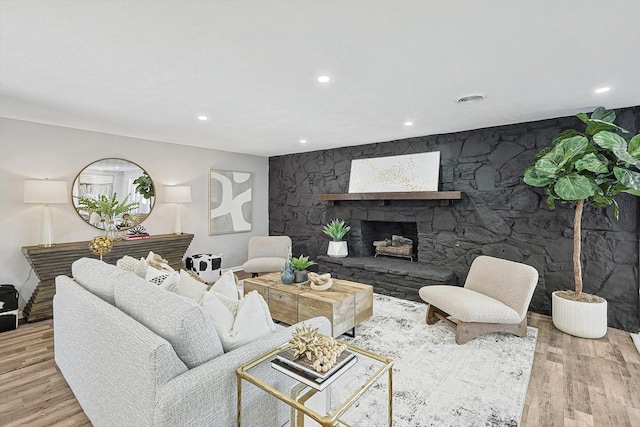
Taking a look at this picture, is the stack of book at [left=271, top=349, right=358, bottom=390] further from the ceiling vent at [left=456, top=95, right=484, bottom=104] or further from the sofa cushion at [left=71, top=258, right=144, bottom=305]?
the ceiling vent at [left=456, top=95, right=484, bottom=104]

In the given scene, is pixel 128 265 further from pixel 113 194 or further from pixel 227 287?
pixel 113 194

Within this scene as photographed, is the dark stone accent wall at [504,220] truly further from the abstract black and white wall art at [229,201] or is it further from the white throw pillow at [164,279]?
the white throw pillow at [164,279]

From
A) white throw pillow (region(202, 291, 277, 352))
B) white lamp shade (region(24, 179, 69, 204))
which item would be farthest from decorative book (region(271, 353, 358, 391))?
white lamp shade (region(24, 179, 69, 204))

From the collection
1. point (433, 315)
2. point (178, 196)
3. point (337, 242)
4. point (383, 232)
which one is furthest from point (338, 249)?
point (178, 196)

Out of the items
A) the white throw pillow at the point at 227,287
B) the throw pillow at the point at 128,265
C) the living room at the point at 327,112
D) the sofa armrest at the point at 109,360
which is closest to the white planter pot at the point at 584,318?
the living room at the point at 327,112

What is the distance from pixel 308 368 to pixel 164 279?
53.4 inches

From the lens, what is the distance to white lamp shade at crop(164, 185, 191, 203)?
15.5ft

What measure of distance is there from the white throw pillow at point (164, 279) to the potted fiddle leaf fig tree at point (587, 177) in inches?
137

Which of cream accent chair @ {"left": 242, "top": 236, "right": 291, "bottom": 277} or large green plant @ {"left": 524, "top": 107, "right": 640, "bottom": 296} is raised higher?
large green plant @ {"left": 524, "top": 107, "right": 640, "bottom": 296}

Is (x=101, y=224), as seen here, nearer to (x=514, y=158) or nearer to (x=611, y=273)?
(x=514, y=158)

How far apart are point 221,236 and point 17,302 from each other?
2821mm

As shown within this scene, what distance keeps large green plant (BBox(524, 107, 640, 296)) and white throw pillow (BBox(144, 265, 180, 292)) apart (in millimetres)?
3484

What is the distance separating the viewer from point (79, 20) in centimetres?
166

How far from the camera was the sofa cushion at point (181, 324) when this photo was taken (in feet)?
4.52
